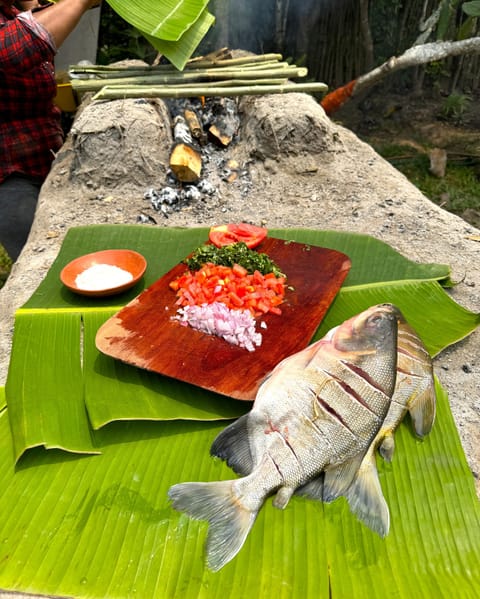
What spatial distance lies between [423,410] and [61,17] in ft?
13.3

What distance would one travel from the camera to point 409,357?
202cm

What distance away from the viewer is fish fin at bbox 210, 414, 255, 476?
1.84 metres

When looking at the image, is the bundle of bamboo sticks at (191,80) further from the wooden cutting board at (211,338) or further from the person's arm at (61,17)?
the wooden cutting board at (211,338)

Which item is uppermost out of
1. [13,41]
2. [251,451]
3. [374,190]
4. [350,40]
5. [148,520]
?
[350,40]

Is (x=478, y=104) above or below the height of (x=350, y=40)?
below

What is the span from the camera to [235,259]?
267 cm

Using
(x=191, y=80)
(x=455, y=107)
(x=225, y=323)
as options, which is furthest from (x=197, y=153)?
(x=455, y=107)

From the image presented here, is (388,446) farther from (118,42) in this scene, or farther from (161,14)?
(118,42)

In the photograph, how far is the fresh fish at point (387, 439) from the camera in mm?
1748

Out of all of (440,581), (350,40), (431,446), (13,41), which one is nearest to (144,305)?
(431,446)

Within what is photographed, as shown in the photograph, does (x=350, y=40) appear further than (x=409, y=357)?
Yes

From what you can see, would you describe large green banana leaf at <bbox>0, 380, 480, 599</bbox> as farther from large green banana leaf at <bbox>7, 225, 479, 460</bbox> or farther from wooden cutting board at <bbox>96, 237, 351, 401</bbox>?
wooden cutting board at <bbox>96, 237, 351, 401</bbox>

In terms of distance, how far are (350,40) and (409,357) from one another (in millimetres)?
7473

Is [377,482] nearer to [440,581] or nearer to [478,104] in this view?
[440,581]
